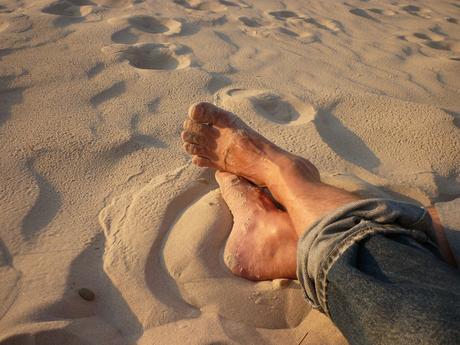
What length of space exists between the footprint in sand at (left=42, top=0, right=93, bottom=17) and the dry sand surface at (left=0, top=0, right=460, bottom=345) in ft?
0.07

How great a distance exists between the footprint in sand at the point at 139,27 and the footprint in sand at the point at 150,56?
0.20 metres

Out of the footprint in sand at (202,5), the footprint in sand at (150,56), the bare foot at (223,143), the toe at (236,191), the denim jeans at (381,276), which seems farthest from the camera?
the footprint in sand at (202,5)

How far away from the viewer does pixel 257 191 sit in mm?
1480

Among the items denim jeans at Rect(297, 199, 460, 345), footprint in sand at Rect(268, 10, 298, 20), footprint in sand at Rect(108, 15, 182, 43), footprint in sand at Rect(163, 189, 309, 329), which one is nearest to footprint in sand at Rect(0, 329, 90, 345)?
footprint in sand at Rect(163, 189, 309, 329)

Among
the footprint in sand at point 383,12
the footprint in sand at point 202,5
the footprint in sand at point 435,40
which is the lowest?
the footprint in sand at point 435,40

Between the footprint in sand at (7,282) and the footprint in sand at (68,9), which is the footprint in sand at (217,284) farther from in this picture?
the footprint in sand at (68,9)

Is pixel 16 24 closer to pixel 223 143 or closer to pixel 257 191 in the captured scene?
pixel 223 143

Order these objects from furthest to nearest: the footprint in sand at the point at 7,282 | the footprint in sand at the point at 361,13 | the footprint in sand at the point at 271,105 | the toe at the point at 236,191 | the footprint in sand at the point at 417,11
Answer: the footprint in sand at the point at 417,11 → the footprint in sand at the point at 361,13 → the footprint in sand at the point at 271,105 → the toe at the point at 236,191 → the footprint in sand at the point at 7,282

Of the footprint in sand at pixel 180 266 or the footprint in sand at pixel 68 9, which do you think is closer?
the footprint in sand at pixel 180 266

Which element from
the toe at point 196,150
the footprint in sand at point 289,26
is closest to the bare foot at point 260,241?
the toe at point 196,150

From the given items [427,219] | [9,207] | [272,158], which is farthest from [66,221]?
[427,219]

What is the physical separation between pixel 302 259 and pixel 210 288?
336 millimetres

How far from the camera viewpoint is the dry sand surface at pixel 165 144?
1.05m

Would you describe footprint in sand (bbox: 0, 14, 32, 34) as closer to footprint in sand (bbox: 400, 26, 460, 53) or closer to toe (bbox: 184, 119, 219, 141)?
toe (bbox: 184, 119, 219, 141)
